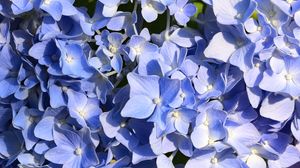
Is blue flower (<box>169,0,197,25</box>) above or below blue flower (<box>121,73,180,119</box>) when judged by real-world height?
above

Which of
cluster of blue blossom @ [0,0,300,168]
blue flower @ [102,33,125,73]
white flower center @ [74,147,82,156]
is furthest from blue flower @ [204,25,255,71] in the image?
white flower center @ [74,147,82,156]

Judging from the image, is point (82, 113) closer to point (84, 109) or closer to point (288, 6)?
point (84, 109)

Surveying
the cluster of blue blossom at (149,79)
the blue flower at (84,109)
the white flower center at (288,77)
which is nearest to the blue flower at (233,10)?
the cluster of blue blossom at (149,79)

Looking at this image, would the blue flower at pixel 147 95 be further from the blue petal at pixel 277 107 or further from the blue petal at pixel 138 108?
the blue petal at pixel 277 107

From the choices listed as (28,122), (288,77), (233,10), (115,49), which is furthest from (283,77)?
(28,122)

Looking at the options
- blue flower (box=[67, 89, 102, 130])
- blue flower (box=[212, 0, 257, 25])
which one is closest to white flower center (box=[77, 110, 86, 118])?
blue flower (box=[67, 89, 102, 130])

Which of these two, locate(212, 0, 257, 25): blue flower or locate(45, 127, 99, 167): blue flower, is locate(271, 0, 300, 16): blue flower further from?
locate(45, 127, 99, 167): blue flower

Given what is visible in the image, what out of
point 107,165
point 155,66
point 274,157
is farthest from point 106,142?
point 274,157

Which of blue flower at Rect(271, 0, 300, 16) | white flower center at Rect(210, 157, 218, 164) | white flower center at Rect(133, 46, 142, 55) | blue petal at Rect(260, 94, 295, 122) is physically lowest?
white flower center at Rect(210, 157, 218, 164)
